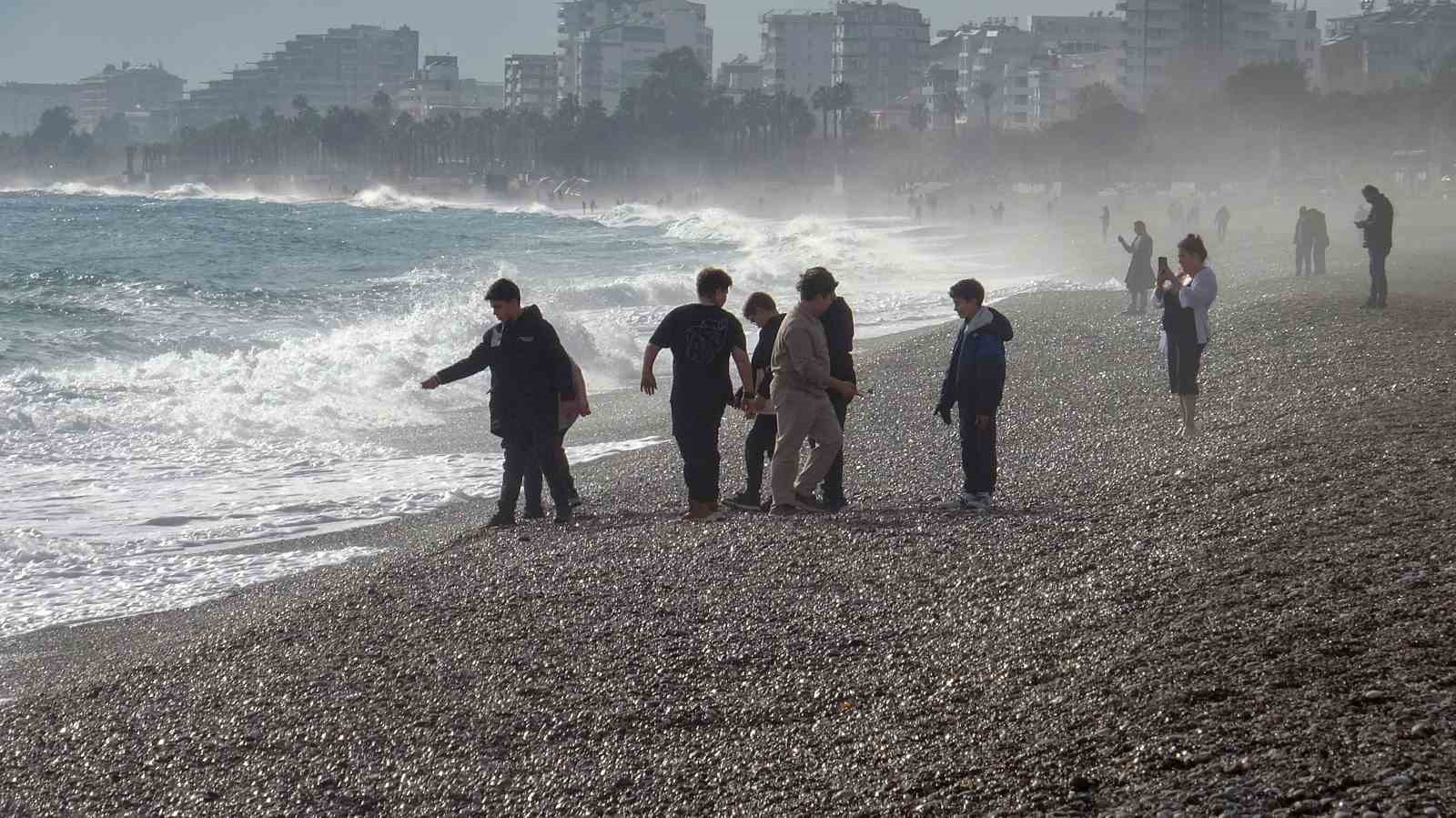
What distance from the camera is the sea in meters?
11.0

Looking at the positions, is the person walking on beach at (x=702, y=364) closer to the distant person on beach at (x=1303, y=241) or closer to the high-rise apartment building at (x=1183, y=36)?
the distant person on beach at (x=1303, y=241)

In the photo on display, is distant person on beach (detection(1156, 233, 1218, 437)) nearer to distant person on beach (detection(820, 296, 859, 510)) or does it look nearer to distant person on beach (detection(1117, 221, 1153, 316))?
distant person on beach (detection(820, 296, 859, 510))

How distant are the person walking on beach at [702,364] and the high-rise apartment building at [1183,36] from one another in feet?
563

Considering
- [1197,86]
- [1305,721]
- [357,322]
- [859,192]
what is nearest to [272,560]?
[1305,721]

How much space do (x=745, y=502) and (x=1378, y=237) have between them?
12145 millimetres

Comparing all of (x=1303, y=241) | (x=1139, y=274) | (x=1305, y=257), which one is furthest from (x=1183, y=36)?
(x=1139, y=274)

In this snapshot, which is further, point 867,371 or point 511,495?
point 867,371

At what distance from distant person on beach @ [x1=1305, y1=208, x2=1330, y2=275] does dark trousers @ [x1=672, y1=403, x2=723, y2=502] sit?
66.3 feet

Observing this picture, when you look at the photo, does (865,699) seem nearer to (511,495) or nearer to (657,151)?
(511,495)

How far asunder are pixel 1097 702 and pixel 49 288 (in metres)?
37.9

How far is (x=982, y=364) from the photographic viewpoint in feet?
28.8

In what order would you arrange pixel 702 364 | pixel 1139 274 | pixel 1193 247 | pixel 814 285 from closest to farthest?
pixel 814 285, pixel 702 364, pixel 1193 247, pixel 1139 274

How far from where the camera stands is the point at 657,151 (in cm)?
15862

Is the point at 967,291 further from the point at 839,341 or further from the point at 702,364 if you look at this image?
the point at 702,364
